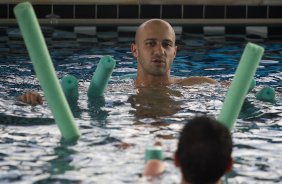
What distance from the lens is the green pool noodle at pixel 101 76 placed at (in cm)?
535

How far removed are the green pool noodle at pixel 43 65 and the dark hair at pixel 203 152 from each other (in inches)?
51.9

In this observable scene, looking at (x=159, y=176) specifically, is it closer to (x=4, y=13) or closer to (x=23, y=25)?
(x=23, y=25)

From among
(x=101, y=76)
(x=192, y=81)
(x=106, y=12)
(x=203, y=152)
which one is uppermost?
(x=203, y=152)

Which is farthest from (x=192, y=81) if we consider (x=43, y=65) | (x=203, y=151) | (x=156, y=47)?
(x=203, y=151)

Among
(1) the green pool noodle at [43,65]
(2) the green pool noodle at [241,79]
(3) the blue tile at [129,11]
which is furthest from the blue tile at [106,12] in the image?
(2) the green pool noodle at [241,79]

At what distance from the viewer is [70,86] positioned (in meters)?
5.49

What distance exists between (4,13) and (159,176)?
733 cm

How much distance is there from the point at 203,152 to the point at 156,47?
3.38 m

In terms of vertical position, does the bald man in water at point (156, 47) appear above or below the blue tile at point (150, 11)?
above

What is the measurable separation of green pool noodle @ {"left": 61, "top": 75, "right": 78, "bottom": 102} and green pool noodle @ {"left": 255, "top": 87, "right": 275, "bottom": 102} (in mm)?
1497

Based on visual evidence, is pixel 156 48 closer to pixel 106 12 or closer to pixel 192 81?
pixel 192 81

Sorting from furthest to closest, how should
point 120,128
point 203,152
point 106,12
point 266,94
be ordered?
point 106,12 → point 266,94 → point 120,128 → point 203,152

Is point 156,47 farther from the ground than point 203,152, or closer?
closer

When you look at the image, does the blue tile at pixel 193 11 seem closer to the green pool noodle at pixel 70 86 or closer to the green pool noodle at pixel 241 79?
the green pool noodle at pixel 70 86
